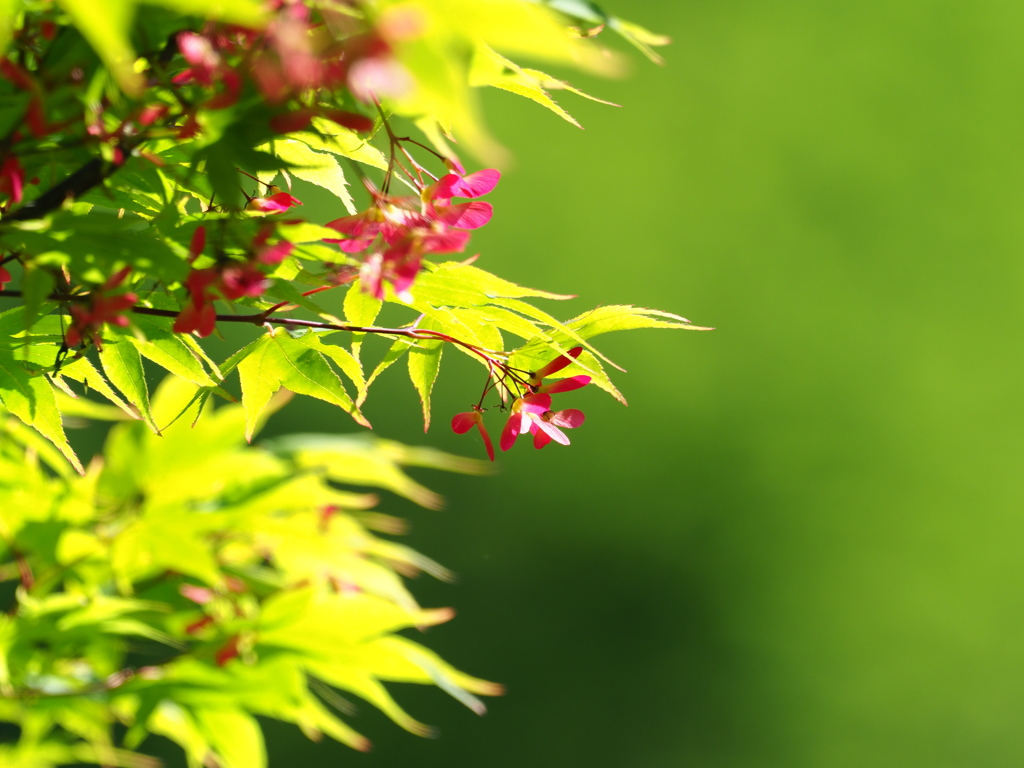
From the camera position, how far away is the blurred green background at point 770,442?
3.46 metres

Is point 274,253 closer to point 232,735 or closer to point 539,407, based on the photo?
point 539,407

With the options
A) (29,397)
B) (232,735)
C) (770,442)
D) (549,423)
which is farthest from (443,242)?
(770,442)

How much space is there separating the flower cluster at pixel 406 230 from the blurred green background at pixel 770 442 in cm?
301

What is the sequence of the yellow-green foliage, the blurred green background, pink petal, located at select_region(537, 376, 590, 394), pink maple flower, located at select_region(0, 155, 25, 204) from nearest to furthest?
pink maple flower, located at select_region(0, 155, 25, 204) → pink petal, located at select_region(537, 376, 590, 394) → the yellow-green foliage → the blurred green background

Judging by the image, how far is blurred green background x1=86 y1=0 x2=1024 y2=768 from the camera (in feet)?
11.3

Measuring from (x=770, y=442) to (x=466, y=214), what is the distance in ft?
10.8

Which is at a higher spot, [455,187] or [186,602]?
[455,187]

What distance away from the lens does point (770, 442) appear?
3.51m

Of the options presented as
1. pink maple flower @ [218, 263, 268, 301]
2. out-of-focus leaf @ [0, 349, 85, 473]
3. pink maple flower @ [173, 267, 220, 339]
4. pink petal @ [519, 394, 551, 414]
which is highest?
pink maple flower @ [218, 263, 268, 301]

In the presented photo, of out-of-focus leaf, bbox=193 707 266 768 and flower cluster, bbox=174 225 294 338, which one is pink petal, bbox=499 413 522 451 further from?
out-of-focus leaf, bbox=193 707 266 768

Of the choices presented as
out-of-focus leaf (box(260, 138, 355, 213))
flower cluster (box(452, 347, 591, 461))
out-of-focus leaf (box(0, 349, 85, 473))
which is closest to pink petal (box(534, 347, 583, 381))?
flower cluster (box(452, 347, 591, 461))

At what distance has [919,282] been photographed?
354 cm

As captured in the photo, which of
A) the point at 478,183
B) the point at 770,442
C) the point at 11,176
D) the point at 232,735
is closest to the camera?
the point at 11,176

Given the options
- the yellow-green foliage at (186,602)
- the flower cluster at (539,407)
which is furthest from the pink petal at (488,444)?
the yellow-green foliage at (186,602)
